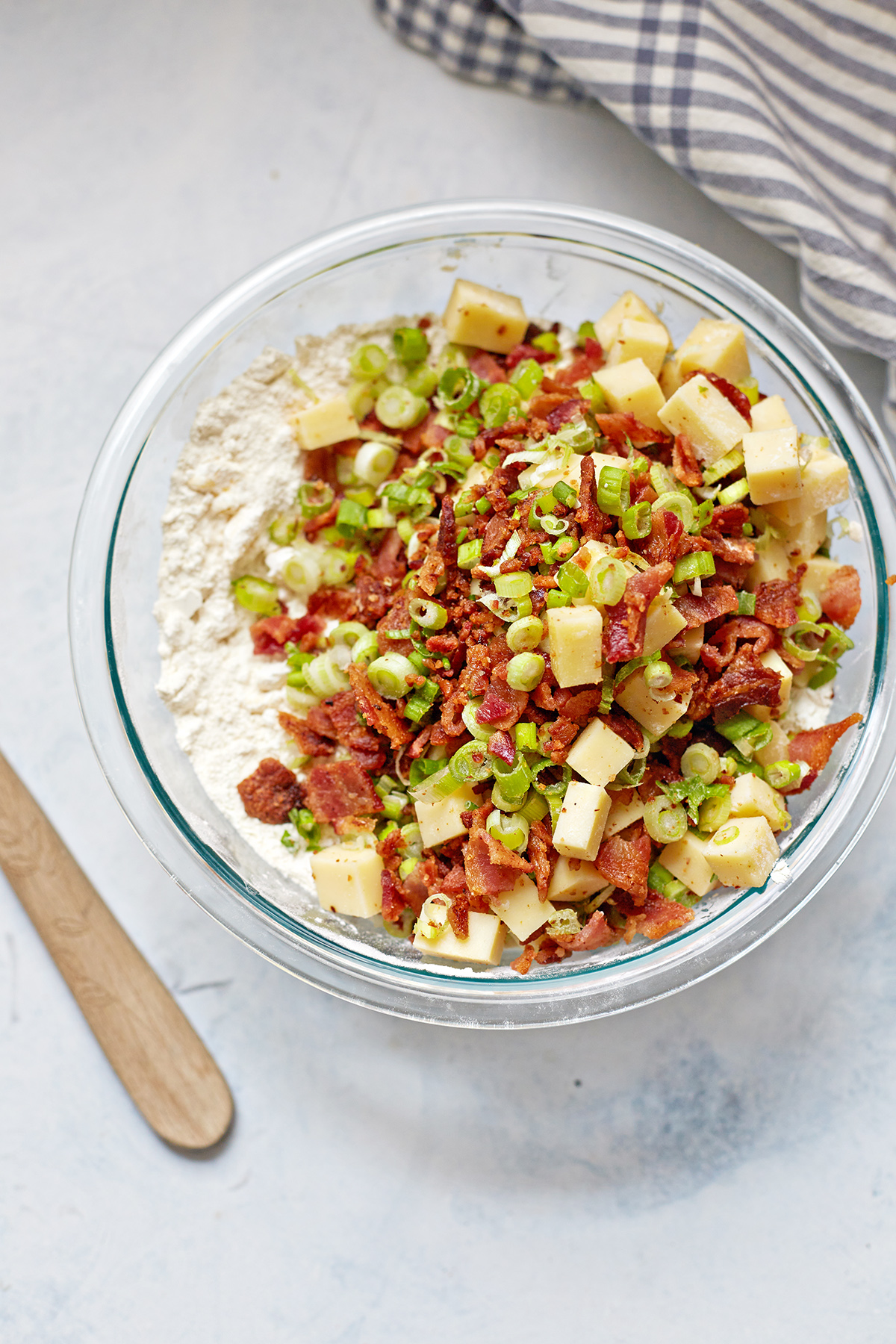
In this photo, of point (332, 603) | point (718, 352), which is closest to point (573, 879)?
point (332, 603)

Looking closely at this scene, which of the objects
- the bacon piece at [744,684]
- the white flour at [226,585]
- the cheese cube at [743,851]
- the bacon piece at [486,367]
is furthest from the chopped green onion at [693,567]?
the white flour at [226,585]

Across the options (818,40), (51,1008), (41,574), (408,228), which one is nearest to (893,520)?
(818,40)

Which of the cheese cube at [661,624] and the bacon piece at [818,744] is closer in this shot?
the cheese cube at [661,624]

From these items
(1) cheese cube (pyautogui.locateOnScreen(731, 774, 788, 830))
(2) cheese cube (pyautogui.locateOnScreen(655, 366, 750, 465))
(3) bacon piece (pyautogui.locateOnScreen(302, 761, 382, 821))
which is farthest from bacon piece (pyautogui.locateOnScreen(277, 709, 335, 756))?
(2) cheese cube (pyautogui.locateOnScreen(655, 366, 750, 465))

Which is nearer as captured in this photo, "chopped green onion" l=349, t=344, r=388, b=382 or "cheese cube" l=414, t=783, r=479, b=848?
"cheese cube" l=414, t=783, r=479, b=848

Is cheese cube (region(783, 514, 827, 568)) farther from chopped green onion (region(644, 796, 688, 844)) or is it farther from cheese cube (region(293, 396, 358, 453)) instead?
cheese cube (region(293, 396, 358, 453))

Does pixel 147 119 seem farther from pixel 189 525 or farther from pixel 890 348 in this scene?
pixel 890 348

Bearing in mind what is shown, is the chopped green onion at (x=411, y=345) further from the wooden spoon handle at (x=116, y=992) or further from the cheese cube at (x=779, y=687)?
the wooden spoon handle at (x=116, y=992)
